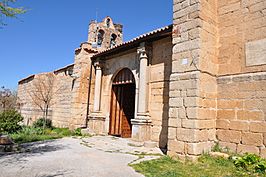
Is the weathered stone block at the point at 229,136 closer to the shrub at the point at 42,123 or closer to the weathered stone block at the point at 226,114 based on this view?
the weathered stone block at the point at 226,114

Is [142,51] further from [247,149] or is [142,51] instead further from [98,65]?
[247,149]

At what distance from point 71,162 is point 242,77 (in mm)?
4089

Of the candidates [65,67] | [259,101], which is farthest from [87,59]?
[259,101]

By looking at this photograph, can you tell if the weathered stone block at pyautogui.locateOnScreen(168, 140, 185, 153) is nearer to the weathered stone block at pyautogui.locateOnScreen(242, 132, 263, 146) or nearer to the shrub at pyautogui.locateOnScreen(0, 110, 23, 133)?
the weathered stone block at pyautogui.locateOnScreen(242, 132, 263, 146)

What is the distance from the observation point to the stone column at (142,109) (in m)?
6.72

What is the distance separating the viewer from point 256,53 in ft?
15.8

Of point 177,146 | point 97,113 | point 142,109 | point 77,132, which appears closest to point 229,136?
point 177,146

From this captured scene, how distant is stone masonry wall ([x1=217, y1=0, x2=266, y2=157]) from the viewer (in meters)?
4.66

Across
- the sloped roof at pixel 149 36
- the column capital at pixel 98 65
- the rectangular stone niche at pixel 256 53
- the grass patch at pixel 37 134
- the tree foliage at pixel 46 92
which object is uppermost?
the sloped roof at pixel 149 36

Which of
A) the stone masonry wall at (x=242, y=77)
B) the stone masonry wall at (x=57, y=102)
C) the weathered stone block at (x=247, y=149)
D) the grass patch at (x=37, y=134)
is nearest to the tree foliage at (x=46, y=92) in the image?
the stone masonry wall at (x=57, y=102)

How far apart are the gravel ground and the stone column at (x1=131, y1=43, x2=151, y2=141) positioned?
65 centimetres

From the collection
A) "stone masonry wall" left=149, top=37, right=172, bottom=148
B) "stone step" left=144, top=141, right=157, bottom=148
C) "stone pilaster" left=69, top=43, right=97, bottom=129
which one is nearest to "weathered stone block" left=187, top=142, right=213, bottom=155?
"stone masonry wall" left=149, top=37, right=172, bottom=148

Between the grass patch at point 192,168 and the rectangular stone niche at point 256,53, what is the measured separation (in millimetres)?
2172

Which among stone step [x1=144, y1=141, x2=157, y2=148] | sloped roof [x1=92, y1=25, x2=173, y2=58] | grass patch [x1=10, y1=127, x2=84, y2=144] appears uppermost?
sloped roof [x1=92, y1=25, x2=173, y2=58]
